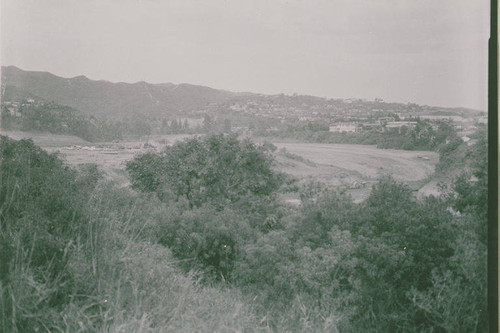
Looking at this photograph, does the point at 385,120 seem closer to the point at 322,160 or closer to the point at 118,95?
the point at 322,160

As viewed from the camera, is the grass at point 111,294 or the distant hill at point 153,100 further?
the distant hill at point 153,100

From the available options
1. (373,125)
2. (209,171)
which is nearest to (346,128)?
(373,125)

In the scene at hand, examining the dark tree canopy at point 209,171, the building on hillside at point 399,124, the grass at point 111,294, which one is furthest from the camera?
the dark tree canopy at point 209,171

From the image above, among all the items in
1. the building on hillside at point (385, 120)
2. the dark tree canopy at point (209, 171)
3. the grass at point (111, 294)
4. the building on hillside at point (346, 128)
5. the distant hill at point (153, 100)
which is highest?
the distant hill at point (153, 100)

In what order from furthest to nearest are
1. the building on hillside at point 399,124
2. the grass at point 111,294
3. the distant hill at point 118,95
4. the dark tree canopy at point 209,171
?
the dark tree canopy at point 209,171, the distant hill at point 118,95, the building on hillside at point 399,124, the grass at point 111,294

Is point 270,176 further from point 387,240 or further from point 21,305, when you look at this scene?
point 21,305

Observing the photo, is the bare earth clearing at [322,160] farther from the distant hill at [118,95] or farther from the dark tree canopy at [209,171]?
the distant hill at [118,95]

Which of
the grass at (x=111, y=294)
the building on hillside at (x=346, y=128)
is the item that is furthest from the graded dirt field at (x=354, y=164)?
the grass at (x=111, y=294)

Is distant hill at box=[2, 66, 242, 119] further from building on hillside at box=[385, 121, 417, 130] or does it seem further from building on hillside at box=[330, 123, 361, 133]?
building on hillside at box=[385, 121, 417, 130]
